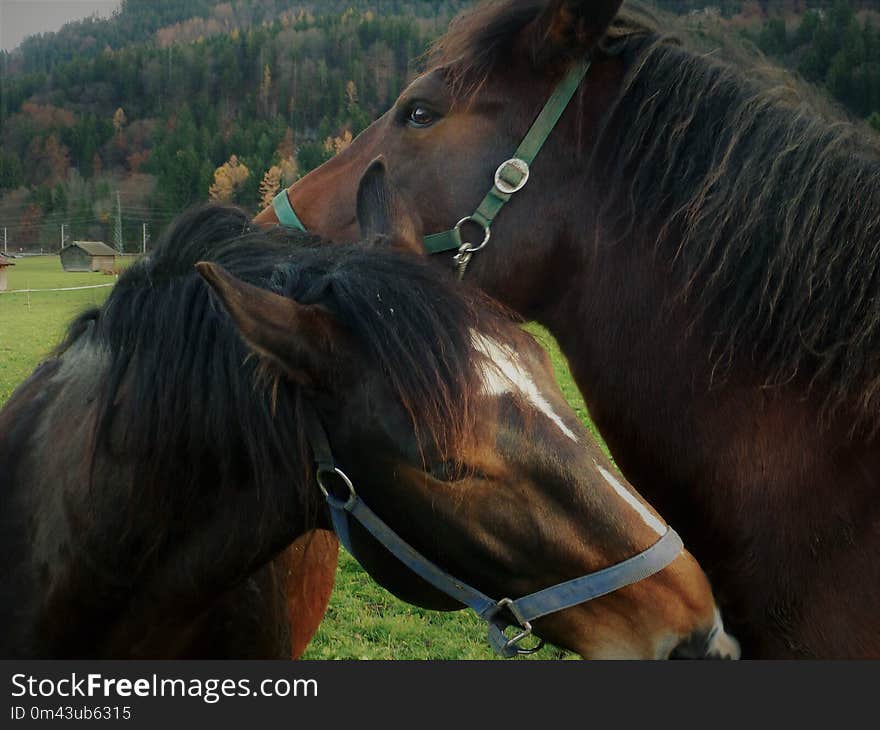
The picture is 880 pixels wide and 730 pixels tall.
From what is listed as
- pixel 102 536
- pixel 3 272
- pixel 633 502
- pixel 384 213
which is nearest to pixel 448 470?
pixel 633 502

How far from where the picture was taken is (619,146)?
2.25 m

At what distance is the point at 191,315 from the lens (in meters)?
1.89

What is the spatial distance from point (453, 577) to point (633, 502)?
48 centimetres

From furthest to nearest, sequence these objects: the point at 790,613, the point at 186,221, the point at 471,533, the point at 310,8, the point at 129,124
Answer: the point at 310,8, the point at 129,124, the point at 186,221, the point at 790,613, the point at 471,533

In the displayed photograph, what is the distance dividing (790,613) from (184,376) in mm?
1653

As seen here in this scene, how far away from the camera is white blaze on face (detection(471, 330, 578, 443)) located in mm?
1732

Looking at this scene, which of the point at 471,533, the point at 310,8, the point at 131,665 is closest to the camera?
the point at 471,533

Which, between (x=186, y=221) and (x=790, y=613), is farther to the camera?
(x=186, y=221)

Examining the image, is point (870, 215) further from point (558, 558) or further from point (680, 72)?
point (558, 558)

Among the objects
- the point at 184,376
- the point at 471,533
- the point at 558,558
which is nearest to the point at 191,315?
the point at 184,376

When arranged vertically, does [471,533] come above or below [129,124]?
above

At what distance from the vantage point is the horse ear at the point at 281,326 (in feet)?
4.87

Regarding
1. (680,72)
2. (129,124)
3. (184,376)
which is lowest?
(129,124)

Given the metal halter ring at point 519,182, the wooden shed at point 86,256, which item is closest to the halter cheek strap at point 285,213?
the metal halter ring at point 519,182
